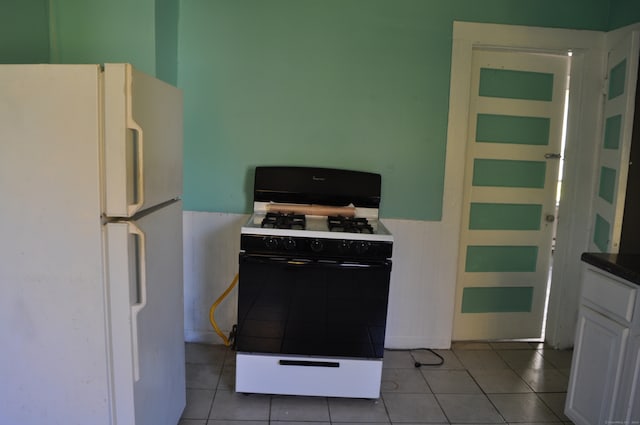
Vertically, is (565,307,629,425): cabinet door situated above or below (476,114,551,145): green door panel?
below

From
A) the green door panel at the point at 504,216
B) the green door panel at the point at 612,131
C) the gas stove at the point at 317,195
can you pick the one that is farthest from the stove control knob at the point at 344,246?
the green door panel at the point at 612,131

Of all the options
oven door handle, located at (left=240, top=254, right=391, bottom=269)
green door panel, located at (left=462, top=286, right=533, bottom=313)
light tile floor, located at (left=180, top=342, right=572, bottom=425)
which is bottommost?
light tile floor, located at (left=180, top=342, right=572, bottom=425)

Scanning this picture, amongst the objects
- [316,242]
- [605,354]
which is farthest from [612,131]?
[316,242]

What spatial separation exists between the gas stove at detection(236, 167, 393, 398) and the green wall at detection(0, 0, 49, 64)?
135 centimetres

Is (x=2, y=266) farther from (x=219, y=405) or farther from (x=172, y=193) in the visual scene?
(x=219, y=405)

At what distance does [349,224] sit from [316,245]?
333mm

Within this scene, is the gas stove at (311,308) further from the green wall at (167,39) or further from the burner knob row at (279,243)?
the green wall at (167,39)

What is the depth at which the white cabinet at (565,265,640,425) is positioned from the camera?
182cm

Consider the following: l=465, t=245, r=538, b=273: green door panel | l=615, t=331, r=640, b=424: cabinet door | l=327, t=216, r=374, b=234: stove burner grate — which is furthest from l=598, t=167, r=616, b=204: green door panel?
l=327, t=216, r=374, b=234: stove burner grate

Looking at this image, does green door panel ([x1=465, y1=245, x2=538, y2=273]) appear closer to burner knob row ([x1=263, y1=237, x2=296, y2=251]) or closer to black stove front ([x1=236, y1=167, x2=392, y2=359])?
black stove front ([x1=236, y1=167, x2=392, y2=359])

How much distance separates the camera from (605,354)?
6.42 ft

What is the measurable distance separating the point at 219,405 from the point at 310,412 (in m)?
0.48

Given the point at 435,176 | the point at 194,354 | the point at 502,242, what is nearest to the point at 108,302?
the point at 194,354

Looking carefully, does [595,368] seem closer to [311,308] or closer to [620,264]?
[620,264]
